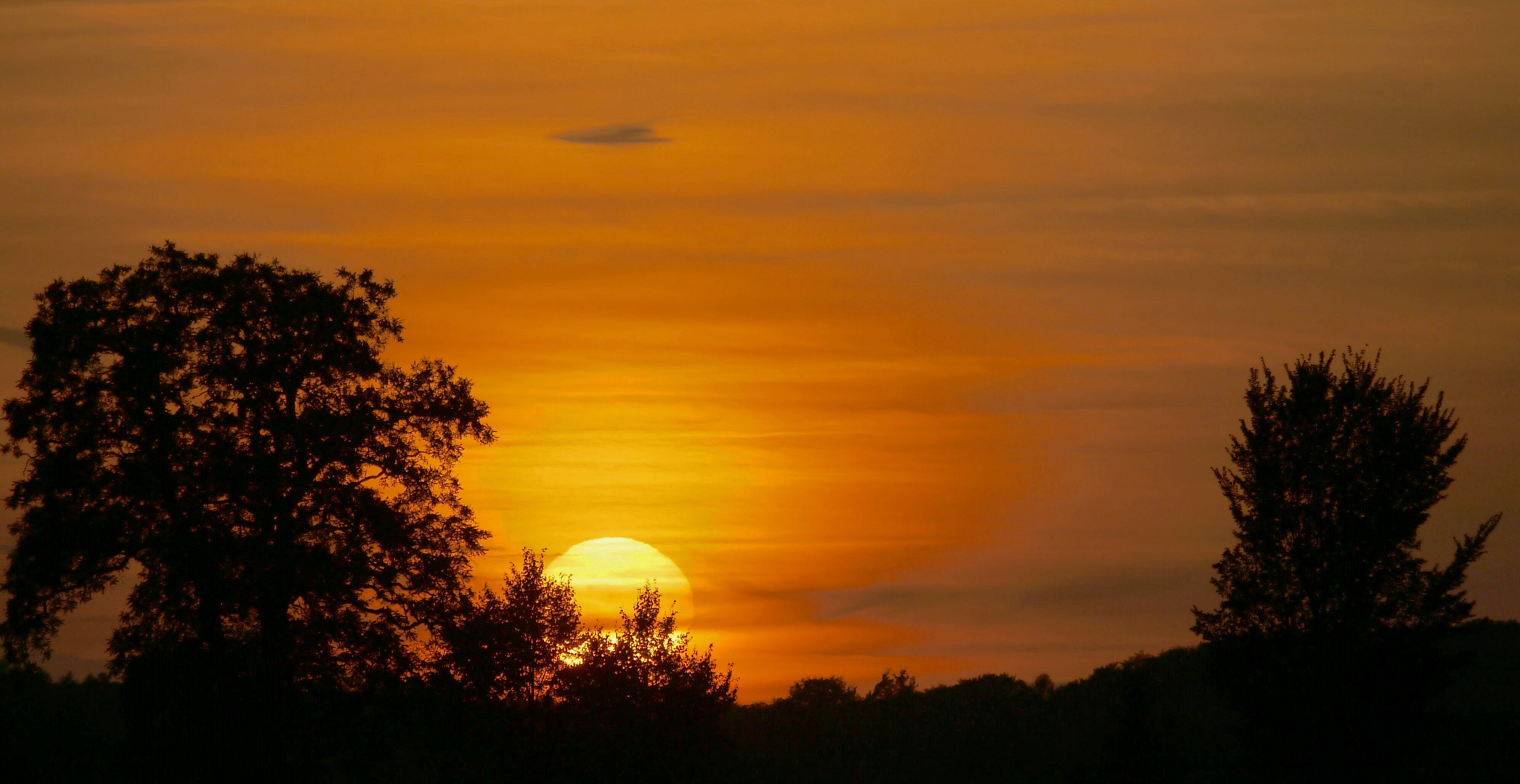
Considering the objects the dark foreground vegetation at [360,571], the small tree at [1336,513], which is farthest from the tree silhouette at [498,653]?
the small tree at [1336,513]

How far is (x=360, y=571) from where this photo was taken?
37531 mm

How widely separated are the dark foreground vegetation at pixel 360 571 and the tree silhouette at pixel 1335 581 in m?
0.08

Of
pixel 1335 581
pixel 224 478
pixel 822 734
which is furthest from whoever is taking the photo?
pixel 822 734

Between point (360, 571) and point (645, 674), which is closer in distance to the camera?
point (360, 571)

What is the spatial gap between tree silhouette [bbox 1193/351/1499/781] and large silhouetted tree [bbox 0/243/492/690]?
88.1ft

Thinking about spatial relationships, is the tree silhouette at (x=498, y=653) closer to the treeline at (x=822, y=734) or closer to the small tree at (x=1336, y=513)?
the treeline at (x=822, y=734)

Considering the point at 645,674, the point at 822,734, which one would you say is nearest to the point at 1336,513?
the point at 645,674

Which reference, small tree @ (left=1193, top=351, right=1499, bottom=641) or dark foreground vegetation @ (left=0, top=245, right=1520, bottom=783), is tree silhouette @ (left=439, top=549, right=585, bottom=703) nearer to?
dark foreground vegetation @ (left=0, top=245, right=1520, bottom=783)

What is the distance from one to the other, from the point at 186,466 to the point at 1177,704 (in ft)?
229

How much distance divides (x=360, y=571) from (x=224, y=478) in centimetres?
421

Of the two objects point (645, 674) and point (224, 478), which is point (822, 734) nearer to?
point (645, 674)

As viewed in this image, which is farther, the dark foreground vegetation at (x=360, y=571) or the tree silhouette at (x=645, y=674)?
the tree silhouette at (x=645, y=674)

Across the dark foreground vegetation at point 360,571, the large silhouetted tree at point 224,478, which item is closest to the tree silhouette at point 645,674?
the dark foreground vegetation at point 360,571

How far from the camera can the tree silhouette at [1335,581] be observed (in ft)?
151
